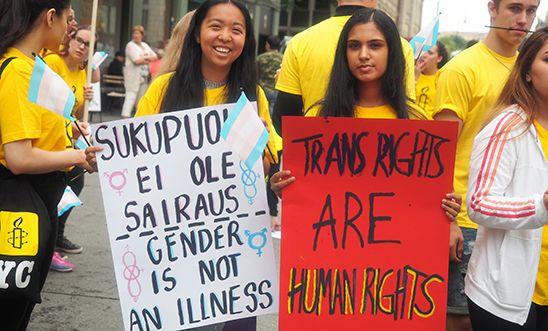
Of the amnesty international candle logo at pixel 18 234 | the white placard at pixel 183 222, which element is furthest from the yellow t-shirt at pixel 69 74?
the white placard at pixel 183 222

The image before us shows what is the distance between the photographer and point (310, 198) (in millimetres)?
2410

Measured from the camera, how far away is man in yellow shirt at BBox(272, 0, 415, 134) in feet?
10.9

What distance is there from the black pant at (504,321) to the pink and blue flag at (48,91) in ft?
5.30

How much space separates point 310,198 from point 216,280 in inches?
21.3

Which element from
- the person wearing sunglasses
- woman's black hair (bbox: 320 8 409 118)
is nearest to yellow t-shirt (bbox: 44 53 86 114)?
the person wearing sunglasses

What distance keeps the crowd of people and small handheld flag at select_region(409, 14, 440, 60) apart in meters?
1.29

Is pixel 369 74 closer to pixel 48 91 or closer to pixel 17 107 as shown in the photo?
pixel 48 91

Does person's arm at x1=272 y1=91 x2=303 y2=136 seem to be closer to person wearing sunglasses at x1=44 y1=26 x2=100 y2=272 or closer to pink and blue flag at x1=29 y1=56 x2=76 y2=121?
pink and blue flag at x1=29 y1=56 x2=76 y2=121

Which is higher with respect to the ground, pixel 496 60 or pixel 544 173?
pixel 496 60

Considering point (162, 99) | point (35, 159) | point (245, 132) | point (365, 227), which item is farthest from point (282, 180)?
point (35, 159)

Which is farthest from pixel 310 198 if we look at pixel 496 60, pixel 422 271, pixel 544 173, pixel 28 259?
pixel 496 60

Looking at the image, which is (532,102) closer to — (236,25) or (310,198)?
(310,198)

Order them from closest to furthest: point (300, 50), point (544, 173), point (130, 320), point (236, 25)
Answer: point (544, 173) → point (130, 320) → point (236, 25) → point (300, 50)

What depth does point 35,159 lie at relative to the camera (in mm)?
2703
